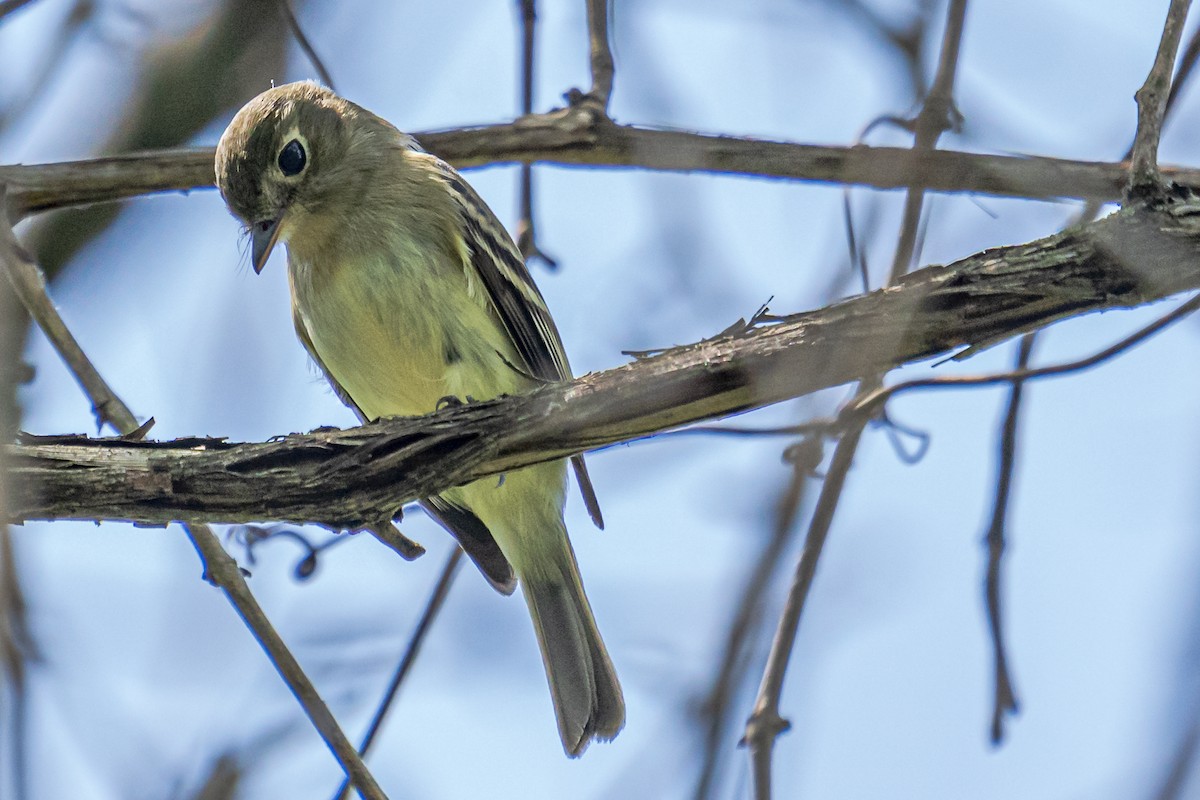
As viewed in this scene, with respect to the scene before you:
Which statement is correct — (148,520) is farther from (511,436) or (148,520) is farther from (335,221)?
(335,221)

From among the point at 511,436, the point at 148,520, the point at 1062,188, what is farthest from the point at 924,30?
the point at 148,520

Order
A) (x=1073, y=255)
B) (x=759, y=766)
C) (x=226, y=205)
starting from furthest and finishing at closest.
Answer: (x=226, y=205)
(x=759, y=766)
(x=1073, y=255)

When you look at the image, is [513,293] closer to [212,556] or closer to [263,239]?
[263,239]

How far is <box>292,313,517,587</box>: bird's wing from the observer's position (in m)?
5.20

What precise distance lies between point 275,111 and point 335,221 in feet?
1.92

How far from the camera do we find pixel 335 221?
5.13 m

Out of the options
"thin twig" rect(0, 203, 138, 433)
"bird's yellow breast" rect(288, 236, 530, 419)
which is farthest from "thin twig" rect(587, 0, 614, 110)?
"thin twig" rect(0, 203, 138, 433)

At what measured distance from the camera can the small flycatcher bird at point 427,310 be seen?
192 inches

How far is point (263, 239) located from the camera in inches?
198

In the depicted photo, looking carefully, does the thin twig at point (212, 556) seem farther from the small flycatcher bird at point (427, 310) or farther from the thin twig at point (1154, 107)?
A: the thin twig at point (1154, 107)

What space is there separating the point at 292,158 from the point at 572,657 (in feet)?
7.89

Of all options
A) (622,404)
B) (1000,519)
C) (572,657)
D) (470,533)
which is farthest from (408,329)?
(1000,519)

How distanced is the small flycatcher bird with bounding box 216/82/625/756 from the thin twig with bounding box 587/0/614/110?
2.52 feet

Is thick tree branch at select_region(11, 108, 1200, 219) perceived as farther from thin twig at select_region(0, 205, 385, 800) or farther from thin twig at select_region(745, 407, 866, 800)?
thin twig at select_region(745, 407, 866, 800)
